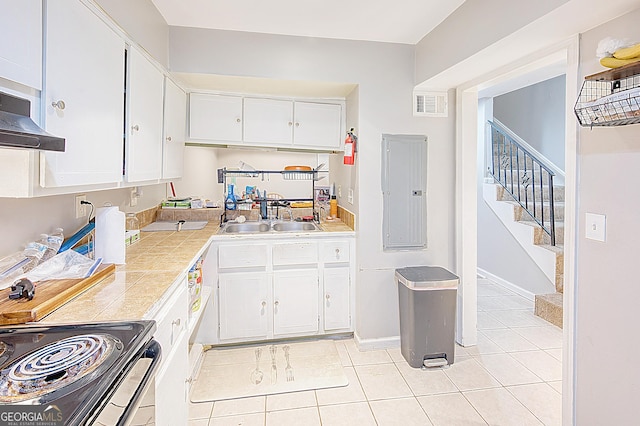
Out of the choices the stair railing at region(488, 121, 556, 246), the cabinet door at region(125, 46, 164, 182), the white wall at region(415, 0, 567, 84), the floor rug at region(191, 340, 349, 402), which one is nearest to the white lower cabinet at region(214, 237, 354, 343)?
the floor rug at region(191, 340, 349, 402)

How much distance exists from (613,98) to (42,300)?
7.27 ft

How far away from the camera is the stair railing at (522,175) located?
13.5ft

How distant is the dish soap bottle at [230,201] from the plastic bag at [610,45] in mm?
2761

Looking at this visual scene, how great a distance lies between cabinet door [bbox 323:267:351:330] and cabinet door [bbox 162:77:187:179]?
147cm

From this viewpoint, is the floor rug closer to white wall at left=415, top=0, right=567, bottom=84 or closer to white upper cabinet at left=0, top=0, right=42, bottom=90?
white upper cabinet at left=0, top=0, right=42, bottom=90

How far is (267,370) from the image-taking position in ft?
7.98

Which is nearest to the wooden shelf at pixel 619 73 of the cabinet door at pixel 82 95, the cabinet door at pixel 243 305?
the cabinet door at pixel 82 95

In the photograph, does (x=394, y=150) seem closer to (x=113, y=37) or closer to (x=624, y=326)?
(x=624, y=326)

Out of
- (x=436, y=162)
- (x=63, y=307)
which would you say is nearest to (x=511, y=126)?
(x=436, y=162)

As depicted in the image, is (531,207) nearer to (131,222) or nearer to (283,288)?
(283,288)

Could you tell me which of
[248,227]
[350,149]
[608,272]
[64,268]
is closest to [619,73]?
[608,272]

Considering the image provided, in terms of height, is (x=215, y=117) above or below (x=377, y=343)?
above

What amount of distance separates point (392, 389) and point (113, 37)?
256 centimetres

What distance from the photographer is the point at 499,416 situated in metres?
1.98
